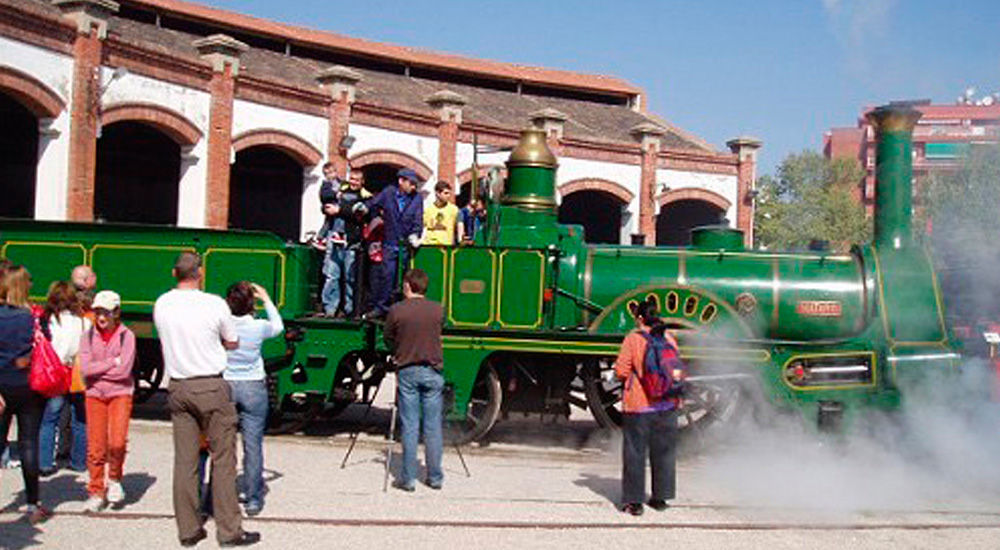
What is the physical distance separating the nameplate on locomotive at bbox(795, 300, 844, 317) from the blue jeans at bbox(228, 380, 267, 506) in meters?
5.41

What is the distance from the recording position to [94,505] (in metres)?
6.38

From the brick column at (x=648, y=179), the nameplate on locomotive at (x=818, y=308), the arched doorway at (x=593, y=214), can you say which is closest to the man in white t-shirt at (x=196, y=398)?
the nameplate on locomotive at (x=818, y=308)

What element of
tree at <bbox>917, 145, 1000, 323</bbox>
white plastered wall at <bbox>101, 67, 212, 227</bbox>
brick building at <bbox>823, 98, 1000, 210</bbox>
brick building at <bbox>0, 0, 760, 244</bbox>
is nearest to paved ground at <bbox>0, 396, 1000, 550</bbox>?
tree at <bbox>917, 145, 1000, 323</bbox>

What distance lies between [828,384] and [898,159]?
225 centimetres

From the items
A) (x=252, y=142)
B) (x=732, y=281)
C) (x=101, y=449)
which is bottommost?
(x=101, y=449)

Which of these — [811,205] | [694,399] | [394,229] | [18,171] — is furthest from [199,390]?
[811,205]

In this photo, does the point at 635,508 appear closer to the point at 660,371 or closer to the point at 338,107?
the point at 660,371

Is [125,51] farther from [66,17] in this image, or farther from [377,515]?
[377,515]

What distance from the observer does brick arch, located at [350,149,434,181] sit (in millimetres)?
22938

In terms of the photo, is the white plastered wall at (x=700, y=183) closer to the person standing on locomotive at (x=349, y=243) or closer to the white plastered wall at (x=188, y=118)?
the white plastered wall at (x=188, y=118)

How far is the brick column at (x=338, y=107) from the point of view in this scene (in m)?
22.4

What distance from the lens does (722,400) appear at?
923 cm

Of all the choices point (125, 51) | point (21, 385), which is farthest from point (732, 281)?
point (125, 51)

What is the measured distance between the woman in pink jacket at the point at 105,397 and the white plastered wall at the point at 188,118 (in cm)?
1251
